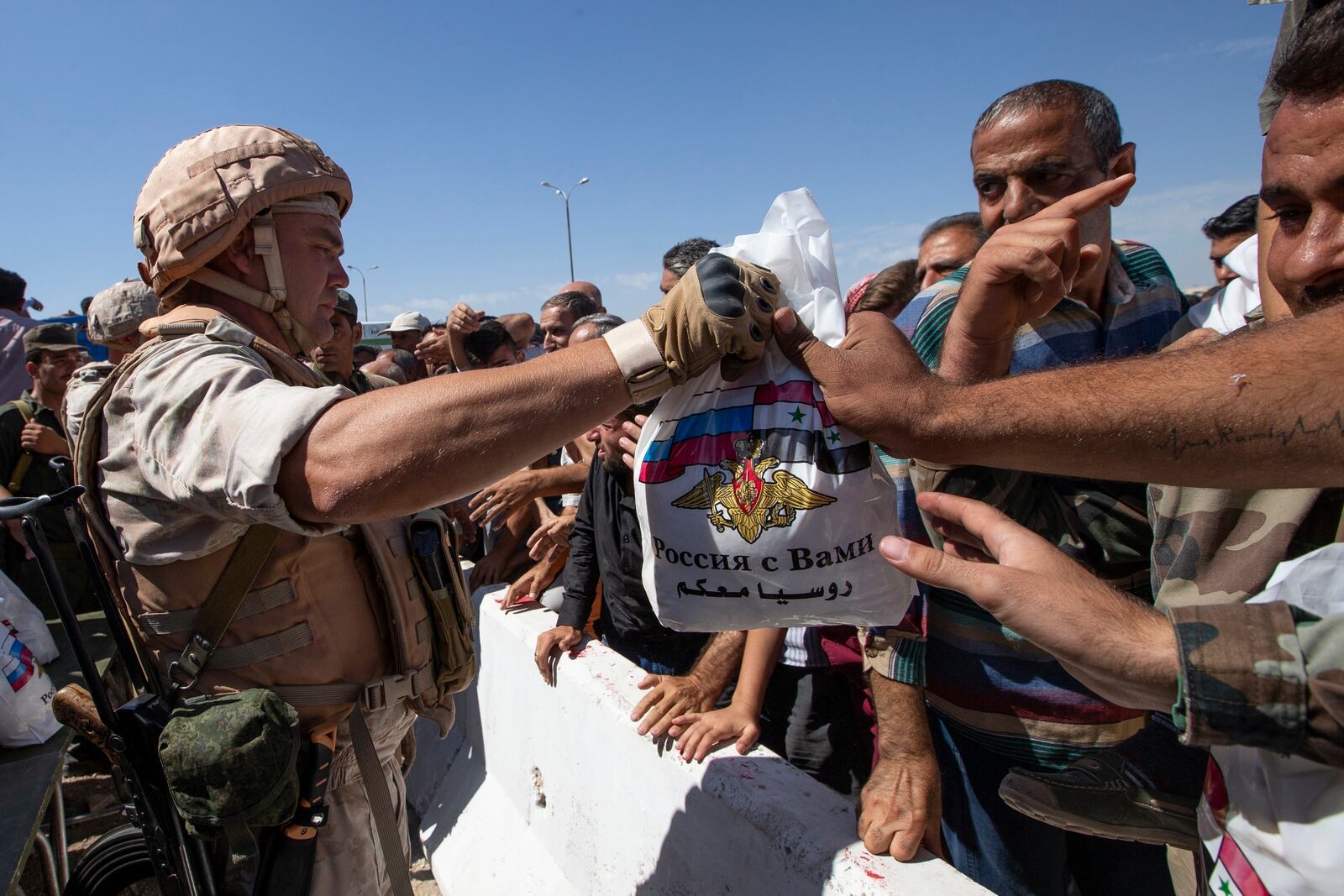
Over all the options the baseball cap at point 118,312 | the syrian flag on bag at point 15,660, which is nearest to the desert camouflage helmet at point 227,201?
the syrian flag on bag at point 15,660

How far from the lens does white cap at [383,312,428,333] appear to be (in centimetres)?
927

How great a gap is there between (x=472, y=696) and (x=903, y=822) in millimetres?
2709

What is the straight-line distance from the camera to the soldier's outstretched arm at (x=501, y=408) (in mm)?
1322

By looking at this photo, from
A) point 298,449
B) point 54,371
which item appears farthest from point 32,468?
point 298,449

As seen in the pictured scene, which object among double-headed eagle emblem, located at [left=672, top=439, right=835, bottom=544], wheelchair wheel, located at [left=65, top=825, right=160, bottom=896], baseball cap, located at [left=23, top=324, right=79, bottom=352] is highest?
baseball cap, located at [left=23, top=324, right=79, bottom=352]

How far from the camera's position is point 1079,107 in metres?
1.94

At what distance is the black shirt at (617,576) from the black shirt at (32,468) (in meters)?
3.66

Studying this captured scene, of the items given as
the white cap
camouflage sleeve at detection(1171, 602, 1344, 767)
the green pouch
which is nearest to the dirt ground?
the green pouch

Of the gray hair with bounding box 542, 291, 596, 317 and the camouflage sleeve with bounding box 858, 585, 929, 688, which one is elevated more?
the gray hair with bounding box 542, 291, 596, 317

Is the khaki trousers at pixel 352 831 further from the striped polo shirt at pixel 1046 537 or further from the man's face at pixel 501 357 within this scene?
the man's face at pixel 501 357

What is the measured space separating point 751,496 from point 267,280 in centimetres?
143

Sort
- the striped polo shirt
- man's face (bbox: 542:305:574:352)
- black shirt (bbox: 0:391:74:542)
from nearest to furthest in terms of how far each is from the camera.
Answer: the striped polo shirt < black shirt (bbox: 0:391:74:542) < man's face (bbox: 542:305:574:352)

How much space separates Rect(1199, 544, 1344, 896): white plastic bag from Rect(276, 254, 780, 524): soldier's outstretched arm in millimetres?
925

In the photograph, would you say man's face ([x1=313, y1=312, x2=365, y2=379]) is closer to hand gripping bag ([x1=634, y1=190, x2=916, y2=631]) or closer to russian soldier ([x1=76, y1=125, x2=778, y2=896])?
russian soldier ([x1=76, y1=125, x2=778, y2=896])
